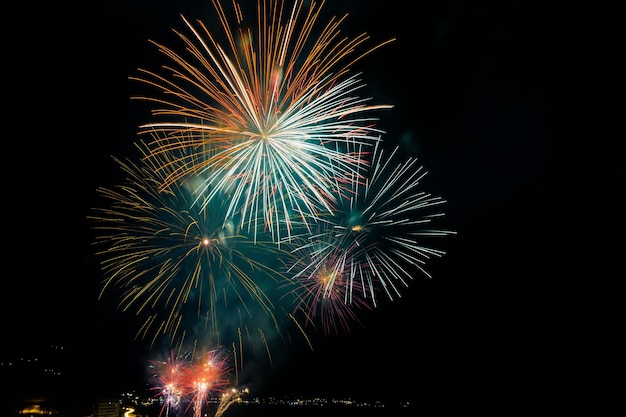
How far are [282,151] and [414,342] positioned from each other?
91.0 metres

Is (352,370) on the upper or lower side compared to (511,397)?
upper

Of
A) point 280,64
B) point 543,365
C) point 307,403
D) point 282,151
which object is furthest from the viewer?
point 307,403

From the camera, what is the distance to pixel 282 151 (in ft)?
31.7

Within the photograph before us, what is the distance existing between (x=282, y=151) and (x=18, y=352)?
72.5 feet

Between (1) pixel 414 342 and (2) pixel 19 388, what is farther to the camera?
(1) pixel 414 342

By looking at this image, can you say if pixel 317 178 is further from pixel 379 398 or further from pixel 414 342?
pixel 379 398

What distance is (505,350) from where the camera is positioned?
66500 millimetres

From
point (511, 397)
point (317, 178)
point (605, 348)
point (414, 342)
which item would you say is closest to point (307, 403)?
point (414, 342)

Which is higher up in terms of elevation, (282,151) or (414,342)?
(414,342)

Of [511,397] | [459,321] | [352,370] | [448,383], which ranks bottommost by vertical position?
[511,397]

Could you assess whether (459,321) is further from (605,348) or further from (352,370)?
(352,370)

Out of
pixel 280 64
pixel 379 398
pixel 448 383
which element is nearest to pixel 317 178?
pixel 280 64

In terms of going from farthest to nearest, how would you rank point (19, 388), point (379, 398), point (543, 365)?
point (379, 398) < point (543, 365) < point (19, 388)

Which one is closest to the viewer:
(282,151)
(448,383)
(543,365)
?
(282,151)
